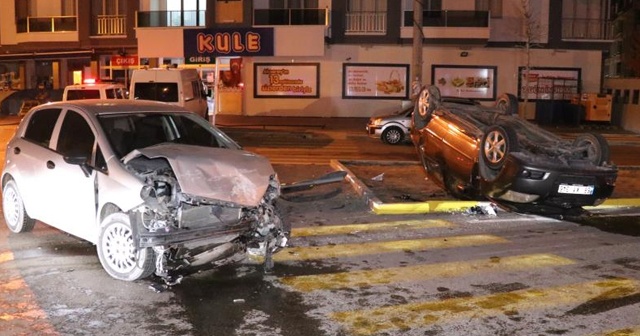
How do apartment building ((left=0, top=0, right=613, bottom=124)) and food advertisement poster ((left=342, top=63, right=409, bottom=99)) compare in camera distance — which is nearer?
apartment building ((left=0, top=0, right=613, bottom=124))

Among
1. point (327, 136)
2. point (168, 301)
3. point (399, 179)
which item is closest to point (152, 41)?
point (327, 136)

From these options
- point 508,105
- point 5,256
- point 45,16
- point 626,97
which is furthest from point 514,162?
point 45,16

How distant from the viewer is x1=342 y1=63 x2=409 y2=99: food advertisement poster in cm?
3459

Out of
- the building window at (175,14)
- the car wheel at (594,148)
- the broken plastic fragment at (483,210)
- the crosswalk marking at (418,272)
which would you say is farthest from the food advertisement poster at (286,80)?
the crosswalk marking at (418,272)

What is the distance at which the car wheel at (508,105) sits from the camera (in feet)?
38.1

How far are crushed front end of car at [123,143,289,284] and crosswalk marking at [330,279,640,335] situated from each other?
143cm

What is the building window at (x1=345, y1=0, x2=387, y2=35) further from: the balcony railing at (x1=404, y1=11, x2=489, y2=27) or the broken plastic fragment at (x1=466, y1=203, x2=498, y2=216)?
the broken plastic fragment at (x1=466, y1=203, x2=498, y2=216)

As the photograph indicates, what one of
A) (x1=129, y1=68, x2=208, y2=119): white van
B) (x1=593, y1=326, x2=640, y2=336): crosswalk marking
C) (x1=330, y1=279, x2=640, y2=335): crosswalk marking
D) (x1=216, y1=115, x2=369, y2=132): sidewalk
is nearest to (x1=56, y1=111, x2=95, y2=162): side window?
(x1=330, y1=279, x2=640, y2=335): crosswalk marking

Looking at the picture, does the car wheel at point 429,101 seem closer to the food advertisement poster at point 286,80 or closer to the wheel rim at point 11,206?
the wheel rim at point 11,206

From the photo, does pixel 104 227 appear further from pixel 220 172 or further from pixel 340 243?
pixel 340 243

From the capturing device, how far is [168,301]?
20.8 ft

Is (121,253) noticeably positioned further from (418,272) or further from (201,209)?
(418,272)

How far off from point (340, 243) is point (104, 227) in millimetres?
3004

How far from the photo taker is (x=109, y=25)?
37500 mm
